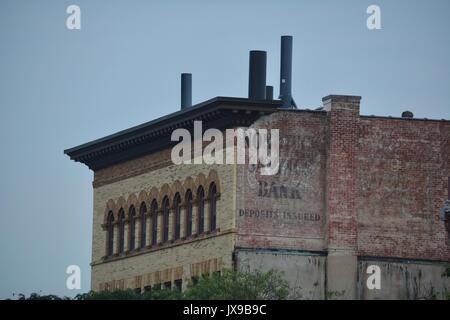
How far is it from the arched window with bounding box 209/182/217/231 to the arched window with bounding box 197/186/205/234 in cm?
68

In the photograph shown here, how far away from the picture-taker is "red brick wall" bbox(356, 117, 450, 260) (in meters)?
80.2

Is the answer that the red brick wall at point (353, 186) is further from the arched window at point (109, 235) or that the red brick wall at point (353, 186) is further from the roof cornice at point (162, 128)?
the arched window at point (109, 235)

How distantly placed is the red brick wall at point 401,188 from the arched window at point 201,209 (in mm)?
5951

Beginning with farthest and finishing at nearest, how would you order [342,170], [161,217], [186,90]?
[186,90], [161,217], [342,170]

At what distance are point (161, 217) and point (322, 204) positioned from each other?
8.28 meters

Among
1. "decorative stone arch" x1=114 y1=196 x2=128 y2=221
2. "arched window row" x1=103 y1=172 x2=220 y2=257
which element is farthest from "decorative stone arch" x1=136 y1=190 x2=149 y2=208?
"decorative stone arch" x1=114 y1=196 x2=128 y2=221

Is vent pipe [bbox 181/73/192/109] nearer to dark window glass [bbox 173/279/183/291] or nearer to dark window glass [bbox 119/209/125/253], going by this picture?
dark window glass [bbox 119/209/125/253]

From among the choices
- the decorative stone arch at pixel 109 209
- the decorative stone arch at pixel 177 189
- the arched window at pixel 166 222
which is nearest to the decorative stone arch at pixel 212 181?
the decorative stone arch at pixel 177 189

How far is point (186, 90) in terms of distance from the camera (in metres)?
91.7

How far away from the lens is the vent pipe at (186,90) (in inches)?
3588

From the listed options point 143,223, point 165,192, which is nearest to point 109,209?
point 143,223

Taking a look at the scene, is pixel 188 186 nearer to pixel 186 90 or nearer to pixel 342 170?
pixel 342 170
